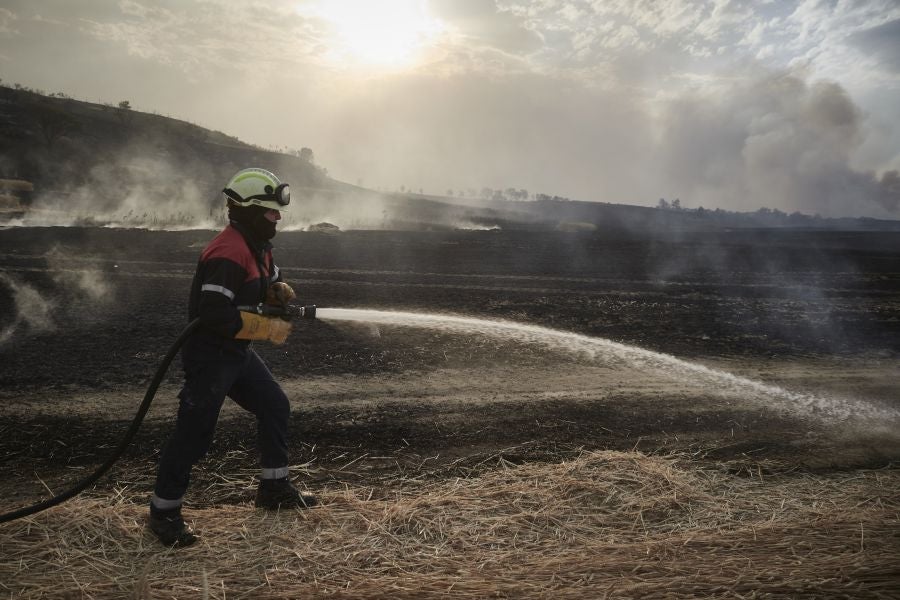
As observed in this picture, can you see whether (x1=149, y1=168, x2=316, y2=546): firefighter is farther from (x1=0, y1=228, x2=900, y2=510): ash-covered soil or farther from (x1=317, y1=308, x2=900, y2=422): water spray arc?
(x1=317, y1=308, x2=900, y2=422): water spray arc

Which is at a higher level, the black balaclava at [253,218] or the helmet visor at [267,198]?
the helmet visor at [267,198]

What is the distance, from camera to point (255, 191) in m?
3.56

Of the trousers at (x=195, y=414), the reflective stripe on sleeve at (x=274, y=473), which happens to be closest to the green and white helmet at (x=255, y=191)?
the trousers at (x=195, y=414)

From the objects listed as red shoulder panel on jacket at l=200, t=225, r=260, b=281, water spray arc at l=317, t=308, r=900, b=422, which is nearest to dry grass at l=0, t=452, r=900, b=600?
red shoulder panel on jacket at l=200, t=225, r=260, b=281

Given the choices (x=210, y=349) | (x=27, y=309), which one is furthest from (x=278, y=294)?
(x=27, y=309)

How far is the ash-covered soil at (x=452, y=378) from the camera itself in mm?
4715

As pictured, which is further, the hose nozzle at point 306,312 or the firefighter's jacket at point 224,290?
the hose nozzle at point 306,312

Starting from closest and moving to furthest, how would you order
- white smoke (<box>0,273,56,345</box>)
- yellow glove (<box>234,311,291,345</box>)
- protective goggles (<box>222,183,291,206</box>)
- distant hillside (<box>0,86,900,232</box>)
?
1. yellow glove (<box>234,311,291,345</box>)
2. protective goggles (<box>222,183,291,206</box>)
3. white smoke (<box>0,273,56,345</box>)
4. distant hillside (<box>0,86,900,232</box>)

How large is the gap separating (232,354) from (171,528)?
115 cm

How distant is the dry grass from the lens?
2703 mm

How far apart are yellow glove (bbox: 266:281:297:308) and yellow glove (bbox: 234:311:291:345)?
9.1 inches

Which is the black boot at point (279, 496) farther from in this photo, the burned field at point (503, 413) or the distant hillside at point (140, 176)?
the distant hillside at point (140, 176)

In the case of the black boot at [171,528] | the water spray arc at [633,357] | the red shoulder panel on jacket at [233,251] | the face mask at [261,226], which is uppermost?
the face mask at [261,226]

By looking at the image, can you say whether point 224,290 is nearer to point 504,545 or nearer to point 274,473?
point 274,473
